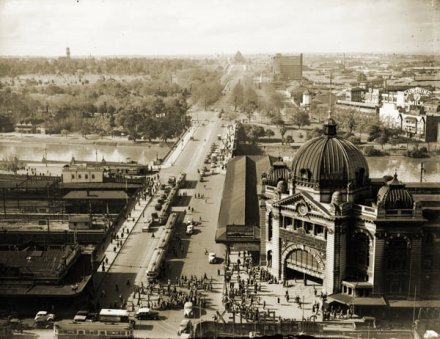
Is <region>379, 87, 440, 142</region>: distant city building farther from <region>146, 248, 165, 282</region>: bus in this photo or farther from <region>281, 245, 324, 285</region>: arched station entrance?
<region>146, 248, 165, 282</region>: bus

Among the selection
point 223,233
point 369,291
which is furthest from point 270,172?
point 369,291

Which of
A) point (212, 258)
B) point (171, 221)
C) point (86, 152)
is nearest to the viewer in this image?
point (212, 258)

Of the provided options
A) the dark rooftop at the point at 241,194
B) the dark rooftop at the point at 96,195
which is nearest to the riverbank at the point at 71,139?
the dark rooftop at the point at 241,194

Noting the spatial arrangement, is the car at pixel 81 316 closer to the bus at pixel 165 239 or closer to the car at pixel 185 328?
the car at pixel 185 328

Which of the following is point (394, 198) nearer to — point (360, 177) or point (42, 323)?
point (360, 177)

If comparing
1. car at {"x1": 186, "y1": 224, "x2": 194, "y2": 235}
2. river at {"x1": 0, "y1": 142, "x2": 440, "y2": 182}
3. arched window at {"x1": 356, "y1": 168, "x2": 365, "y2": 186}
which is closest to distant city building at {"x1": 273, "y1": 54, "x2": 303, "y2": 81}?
river at {"x1": 0, "y1": 142, "x2": 440, "y2": 182}

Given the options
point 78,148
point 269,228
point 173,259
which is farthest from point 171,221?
point 78,148
